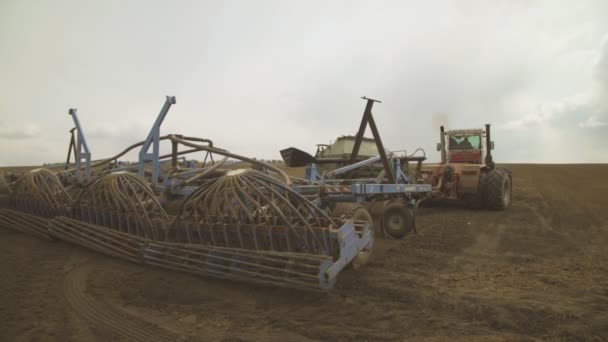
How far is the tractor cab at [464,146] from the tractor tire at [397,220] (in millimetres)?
4915

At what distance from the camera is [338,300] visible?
11.5 ft

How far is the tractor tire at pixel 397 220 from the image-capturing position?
21.5 feet

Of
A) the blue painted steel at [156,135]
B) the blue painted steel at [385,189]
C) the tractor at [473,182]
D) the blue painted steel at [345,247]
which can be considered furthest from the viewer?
the tractor at [473,182]

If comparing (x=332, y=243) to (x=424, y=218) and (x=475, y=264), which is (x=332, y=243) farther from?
(x=424, y=218)

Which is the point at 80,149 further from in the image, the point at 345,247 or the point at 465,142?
the point at 465,142

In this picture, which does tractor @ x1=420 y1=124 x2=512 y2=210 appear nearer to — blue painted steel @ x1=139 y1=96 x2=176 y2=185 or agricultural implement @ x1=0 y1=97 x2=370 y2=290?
agricultural implement @ x1=0 y1=97 x2=370 y2=290

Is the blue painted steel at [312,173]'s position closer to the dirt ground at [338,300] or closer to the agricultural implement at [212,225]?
the agricultural implement at [212,225]

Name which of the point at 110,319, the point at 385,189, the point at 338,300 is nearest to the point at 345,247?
the point at 338,300

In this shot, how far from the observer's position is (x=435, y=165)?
9.86 m

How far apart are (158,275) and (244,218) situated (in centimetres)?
113

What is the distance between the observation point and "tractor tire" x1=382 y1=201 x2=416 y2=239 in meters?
6.56

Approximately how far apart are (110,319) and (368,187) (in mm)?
3721

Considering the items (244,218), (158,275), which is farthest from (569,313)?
(158,275)

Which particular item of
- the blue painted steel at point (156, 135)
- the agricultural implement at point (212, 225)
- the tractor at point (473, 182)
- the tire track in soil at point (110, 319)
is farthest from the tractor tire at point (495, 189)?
the tire track in soil at point (110, 319)
